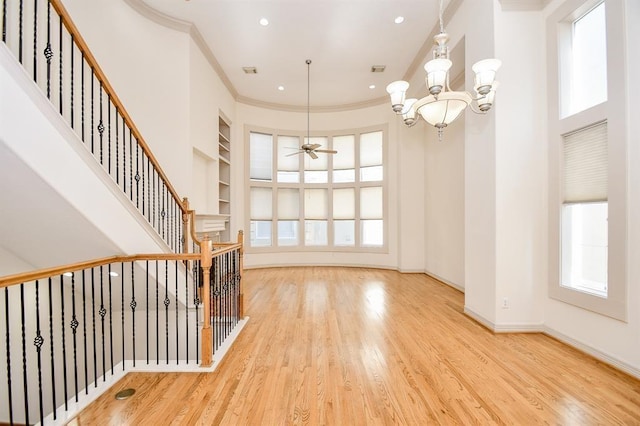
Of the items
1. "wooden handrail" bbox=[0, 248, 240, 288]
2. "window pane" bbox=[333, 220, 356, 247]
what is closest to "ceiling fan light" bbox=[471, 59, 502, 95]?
"wooden handrail" bbox=[0, 248, 240, 288]

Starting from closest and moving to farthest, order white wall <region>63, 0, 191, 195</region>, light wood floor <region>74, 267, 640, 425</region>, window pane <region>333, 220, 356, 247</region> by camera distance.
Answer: light wood floor <region>74, 267, 640, 425</region> < white wall <region>63, 0, 191, 195</region> < window pane <region>333, 220, 356, 247</region>

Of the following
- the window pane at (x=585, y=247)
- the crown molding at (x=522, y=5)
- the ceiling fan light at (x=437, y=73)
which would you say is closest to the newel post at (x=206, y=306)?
the ceiling fan light at (x=437, y=73)

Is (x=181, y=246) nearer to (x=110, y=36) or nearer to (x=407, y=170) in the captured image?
(x=110, y=36)

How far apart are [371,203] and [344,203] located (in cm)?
77

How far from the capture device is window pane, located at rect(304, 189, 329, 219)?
8.15 m

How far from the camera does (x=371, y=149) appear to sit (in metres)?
7.79

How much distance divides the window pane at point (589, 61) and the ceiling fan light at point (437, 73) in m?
1.74

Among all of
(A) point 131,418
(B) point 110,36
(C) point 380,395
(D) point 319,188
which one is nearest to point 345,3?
(B) point 110,36

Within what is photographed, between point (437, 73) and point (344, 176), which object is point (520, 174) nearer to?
point (437, 73)

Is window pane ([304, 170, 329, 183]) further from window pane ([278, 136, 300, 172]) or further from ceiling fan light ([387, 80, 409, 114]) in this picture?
ceiling fan light ([387, 80, 409, 114])

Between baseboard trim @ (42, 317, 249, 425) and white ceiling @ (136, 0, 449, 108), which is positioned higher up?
white ceiling @ (136, 0, 449, 108)

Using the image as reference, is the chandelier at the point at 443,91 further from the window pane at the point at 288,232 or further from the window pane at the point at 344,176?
the window pane at the point at 288,232

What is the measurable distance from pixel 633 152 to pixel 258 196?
23.0 feet

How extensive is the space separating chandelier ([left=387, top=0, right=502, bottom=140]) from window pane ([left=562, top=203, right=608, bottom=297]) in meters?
1.58
